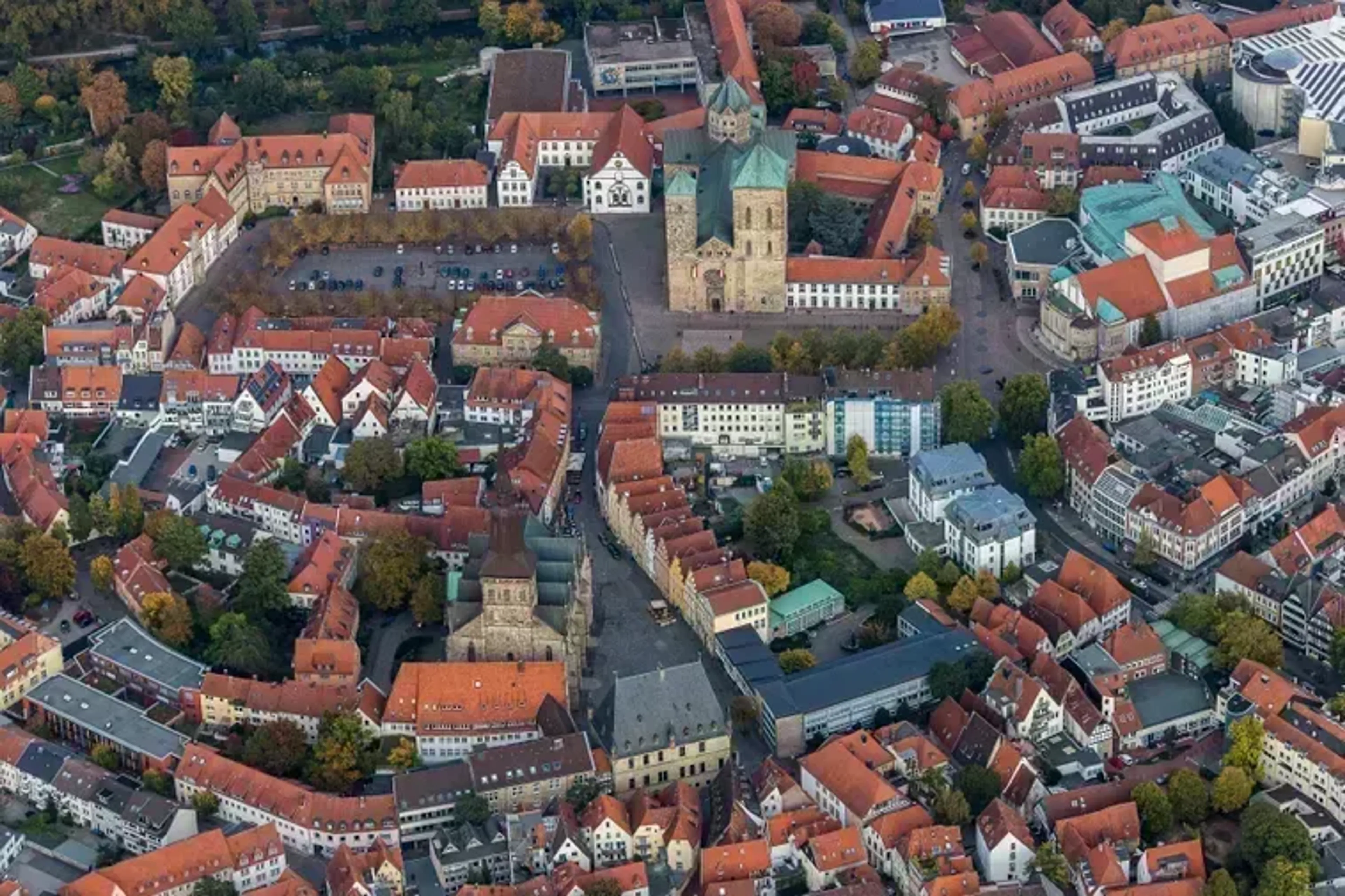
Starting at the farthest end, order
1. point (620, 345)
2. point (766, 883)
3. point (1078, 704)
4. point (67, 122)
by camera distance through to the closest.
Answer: point (67, 122) < point (620, 345) < point (1078, 704) < point (766, 883)

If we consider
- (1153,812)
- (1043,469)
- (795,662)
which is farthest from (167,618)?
(1153,812)

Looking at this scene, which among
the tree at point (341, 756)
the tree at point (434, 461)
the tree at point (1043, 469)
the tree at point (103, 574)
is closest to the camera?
the tree at point (341, 756)

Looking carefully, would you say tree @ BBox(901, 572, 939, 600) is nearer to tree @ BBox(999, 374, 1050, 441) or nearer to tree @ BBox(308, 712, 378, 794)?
tree @ BBox(999, 374, 1050, 441)

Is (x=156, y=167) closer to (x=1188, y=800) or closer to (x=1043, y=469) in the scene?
(x=1043, y=469)

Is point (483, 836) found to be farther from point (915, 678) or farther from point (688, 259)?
Answer: point (688, 259)

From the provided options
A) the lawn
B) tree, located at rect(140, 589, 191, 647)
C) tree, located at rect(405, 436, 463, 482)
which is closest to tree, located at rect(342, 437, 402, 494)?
tree, located at rect(405, 436, 463, 482)

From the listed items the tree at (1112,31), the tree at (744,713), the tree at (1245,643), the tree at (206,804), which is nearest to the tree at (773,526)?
the tree at (744,713)

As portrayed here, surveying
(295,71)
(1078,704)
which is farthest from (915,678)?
(295,71)

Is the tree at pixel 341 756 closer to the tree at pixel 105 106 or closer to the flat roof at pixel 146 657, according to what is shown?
the flat roof at pixel 146 657
